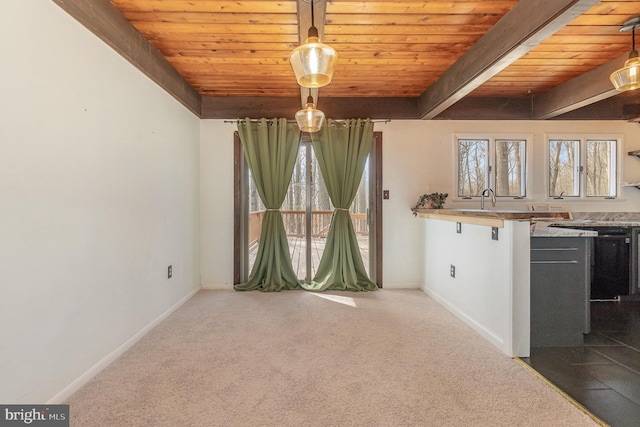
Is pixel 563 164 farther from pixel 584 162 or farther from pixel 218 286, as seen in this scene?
pixel 218 286

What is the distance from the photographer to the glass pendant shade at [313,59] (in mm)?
1614

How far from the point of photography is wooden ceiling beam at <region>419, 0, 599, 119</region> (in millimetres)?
1810

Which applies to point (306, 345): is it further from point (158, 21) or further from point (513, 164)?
point (513, 164)

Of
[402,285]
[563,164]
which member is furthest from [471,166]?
[402,285]

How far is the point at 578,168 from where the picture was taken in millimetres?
3996

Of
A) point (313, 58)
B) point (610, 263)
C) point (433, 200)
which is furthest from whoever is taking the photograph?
point (433, 200)

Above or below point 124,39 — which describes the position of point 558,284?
below

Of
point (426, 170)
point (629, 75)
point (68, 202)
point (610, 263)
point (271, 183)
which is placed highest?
point (629, 75)

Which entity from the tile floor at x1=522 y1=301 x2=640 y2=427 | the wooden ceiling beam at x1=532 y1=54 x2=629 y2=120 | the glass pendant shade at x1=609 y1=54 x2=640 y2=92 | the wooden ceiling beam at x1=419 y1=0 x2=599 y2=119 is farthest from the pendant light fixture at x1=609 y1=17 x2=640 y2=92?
the tile floor at x1=522 y1=301 x2=640 y2=427

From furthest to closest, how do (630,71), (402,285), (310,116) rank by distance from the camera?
1. (402,285)
2. (310,116)
3. (630,71)

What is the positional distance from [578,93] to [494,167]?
3.57ft

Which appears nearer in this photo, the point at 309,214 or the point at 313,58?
the point at 313,58

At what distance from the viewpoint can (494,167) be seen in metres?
3.98

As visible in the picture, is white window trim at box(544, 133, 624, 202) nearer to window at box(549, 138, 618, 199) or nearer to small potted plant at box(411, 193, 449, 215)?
window at box(549, 138, 618, 199)
